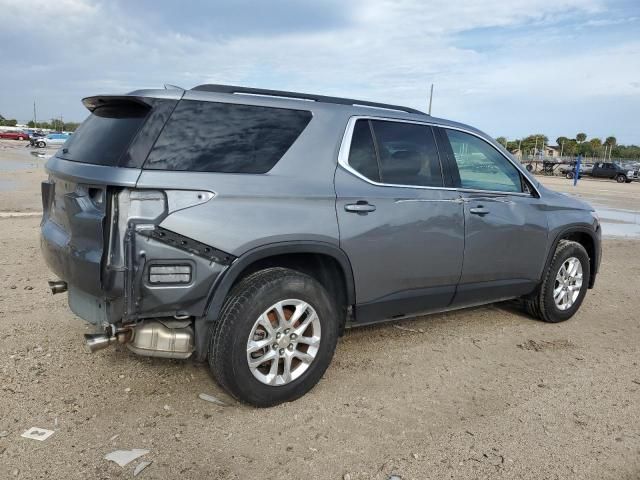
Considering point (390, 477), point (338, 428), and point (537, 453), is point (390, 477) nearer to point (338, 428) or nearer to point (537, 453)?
point (338, 428)

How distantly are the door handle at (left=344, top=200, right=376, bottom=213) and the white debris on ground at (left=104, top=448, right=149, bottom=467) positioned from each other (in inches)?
72.3

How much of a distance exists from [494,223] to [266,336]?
7.14 feet

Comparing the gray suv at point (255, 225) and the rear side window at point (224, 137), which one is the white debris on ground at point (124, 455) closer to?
the gray suv at point (255, 225)

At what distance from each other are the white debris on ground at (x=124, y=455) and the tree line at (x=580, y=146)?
74.1m

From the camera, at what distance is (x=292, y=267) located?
3529 millimetres

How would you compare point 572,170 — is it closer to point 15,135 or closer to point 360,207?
point 360,207

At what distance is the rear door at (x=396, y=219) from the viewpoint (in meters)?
3.58

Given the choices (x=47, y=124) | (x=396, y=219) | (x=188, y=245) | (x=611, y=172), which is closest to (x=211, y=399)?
(x=188, y=245)

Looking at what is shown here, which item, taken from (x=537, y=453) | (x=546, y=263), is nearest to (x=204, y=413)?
(x=537, y=453)

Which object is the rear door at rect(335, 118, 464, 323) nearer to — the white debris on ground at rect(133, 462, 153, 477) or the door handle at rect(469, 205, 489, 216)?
the door handle at rect(469, 205, 489, 216)

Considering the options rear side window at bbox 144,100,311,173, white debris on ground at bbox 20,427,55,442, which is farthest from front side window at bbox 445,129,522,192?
white debris on ground at bbox 20,427,55,442

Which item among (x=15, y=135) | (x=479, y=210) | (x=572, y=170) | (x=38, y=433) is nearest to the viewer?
(x=38, y=433)

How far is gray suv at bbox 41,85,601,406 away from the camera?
9.52 feet

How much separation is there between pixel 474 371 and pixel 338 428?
1.37 metres
